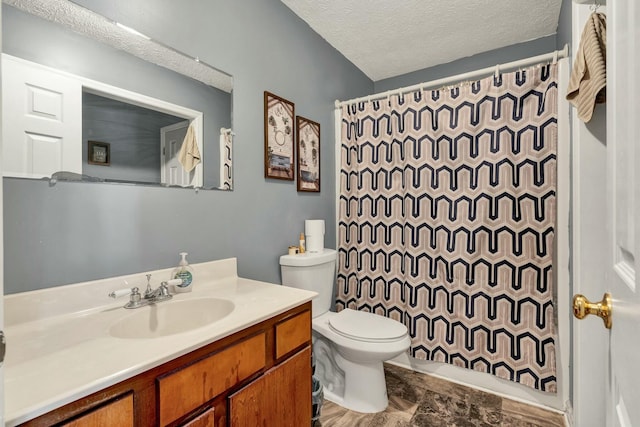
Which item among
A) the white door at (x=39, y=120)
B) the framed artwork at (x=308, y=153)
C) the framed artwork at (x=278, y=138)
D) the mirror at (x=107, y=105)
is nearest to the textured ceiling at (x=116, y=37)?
the mirror at (x=107, y=105)

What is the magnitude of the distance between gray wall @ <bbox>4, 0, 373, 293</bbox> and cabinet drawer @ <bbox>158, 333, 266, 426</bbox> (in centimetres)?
57

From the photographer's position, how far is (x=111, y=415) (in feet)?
2.24

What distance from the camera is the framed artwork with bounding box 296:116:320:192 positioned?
2047mm

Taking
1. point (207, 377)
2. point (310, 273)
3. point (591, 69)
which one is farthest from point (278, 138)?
point (591, 69)

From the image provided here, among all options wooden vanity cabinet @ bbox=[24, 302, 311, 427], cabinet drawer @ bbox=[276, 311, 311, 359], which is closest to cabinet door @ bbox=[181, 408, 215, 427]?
wooden vanity cabinet @ bbox=[24, 302, 311, 427]

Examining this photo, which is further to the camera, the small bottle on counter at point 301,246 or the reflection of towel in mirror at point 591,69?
the small bottle on counter at point 301,246

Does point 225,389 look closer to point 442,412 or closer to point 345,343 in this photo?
point 345,343

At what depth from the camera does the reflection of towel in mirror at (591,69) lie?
1109mm

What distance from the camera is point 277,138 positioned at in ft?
6.05

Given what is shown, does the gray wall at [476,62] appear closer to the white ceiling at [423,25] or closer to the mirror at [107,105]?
the white ceiling at [423,25]

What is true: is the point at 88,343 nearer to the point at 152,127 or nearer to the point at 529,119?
the point at 152,127

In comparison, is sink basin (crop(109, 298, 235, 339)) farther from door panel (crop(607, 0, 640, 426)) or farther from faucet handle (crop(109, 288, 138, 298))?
door panel (crop(607, 0, 640, 426))

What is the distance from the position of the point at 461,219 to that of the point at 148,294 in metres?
1.77

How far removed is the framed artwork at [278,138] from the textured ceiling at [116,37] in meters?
0.32
